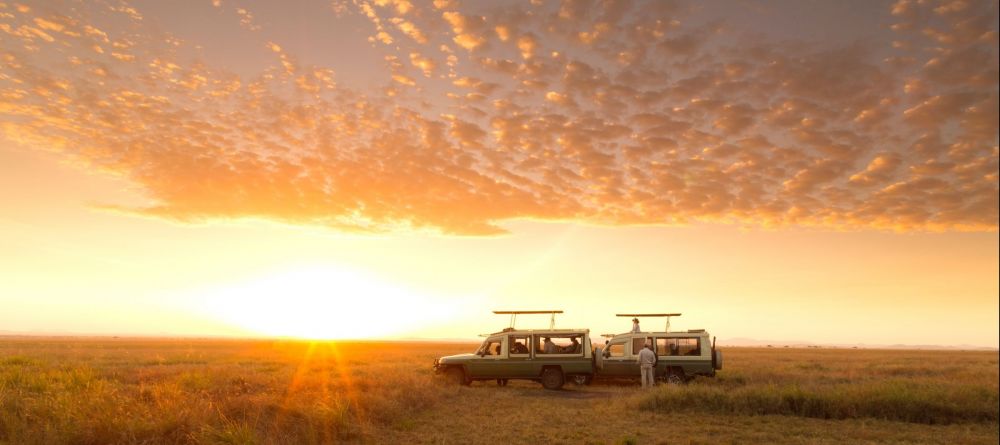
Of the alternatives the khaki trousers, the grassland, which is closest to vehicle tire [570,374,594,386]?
the khaki trousers

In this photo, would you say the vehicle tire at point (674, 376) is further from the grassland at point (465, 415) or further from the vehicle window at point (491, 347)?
the vehicle window at point (491, 347)

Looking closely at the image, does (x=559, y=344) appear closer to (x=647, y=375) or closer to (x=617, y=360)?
(x=617, y=360)

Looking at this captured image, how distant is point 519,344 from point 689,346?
7.00m

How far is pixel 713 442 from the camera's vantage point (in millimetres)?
12195

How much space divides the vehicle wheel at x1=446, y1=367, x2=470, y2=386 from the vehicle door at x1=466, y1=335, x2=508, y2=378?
0.45m

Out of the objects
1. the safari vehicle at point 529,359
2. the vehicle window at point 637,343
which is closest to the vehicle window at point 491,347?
the safari vehicle at point 529,359

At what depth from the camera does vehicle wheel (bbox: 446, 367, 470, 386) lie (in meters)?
24.1

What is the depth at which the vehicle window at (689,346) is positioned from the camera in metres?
23.9

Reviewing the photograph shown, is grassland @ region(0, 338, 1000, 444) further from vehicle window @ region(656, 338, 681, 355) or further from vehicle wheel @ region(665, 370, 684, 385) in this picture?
vehicle window @ region(656, 338, 681, 355)

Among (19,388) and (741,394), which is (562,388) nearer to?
(741,394)

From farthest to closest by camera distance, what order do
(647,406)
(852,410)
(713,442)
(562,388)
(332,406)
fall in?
(562,388), (647,406), (852,410), (332,406), (713,442)

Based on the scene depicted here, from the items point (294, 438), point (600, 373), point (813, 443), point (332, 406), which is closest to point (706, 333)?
point (600, 373)

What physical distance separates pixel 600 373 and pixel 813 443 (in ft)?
Result: 41.8

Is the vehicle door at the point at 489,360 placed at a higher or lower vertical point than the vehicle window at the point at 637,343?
lower
